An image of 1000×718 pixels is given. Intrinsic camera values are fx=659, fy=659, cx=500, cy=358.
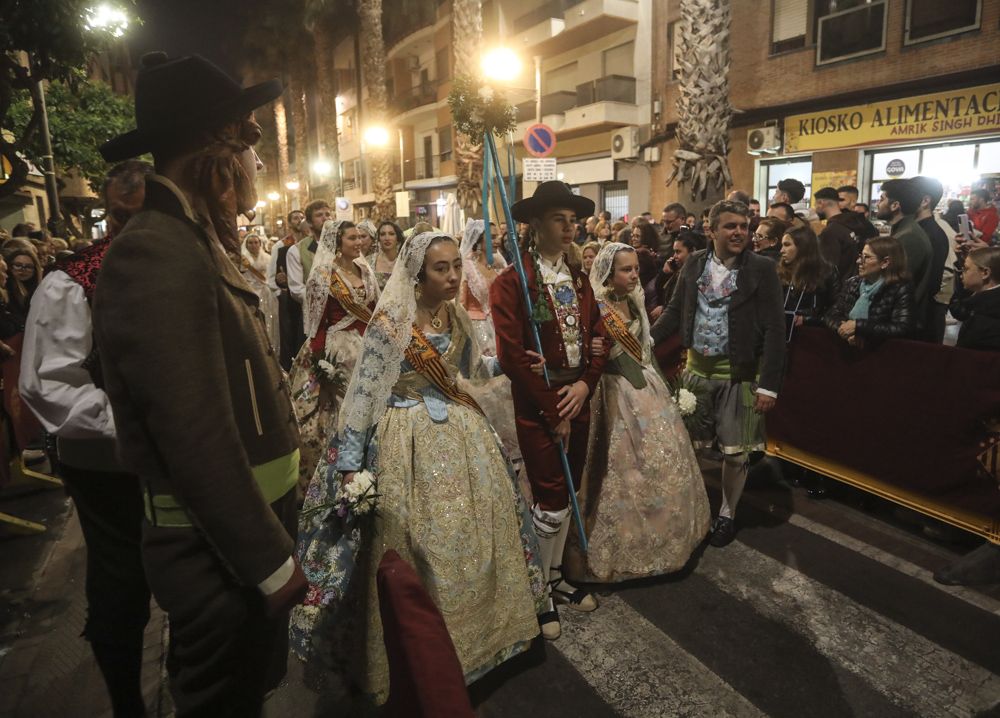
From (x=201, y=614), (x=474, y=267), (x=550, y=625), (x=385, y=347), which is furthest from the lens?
(x=474, y=267)

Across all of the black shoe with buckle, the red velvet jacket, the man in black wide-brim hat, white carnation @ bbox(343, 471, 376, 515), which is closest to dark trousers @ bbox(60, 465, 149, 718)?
white carnation @ bbox(343, 471, 376, 515)

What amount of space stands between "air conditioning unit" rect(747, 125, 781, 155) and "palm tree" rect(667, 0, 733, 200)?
624 centimetres

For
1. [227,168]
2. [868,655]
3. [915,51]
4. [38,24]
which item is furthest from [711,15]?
[227,168]

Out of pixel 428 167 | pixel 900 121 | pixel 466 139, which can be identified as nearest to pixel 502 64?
pixel 466 139

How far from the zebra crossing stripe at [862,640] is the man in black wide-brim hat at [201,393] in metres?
2.85

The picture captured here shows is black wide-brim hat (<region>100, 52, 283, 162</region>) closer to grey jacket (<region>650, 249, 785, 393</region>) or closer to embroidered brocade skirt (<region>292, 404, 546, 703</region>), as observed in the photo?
embroidered brocade skirt (<region>292, 404, 546, 703</region>)

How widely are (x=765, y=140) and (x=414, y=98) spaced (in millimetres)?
23903

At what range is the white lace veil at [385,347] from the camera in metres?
3.14

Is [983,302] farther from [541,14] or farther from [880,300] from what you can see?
[541,14]

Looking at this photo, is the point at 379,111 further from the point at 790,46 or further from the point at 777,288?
the point at 777,288

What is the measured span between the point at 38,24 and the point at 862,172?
15779mm

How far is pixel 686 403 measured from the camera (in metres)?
4.43

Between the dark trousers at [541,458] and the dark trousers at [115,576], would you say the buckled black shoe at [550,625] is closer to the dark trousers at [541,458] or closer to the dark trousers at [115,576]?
the dark trousers at [541,458]

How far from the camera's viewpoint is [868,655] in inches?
131
